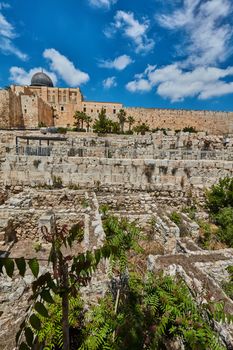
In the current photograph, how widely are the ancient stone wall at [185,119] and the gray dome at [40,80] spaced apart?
22.8m

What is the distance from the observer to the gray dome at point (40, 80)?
53.5 m

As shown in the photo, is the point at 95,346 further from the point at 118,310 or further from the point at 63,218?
the point at 63,218

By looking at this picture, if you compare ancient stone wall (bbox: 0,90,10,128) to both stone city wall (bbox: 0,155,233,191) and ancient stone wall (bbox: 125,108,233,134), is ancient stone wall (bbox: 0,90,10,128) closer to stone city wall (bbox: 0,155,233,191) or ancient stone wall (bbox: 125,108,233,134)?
ancient stone wall (bbox: 125,108,233,134)

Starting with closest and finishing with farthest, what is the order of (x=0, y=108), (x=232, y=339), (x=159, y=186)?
1. (x=232, y=339)
2. (x=159, y=186)
3. (x=0, y=108)


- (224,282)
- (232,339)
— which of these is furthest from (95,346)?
(224,282)

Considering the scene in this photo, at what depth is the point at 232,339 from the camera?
2695 mm

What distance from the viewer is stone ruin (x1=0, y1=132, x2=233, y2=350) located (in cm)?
389

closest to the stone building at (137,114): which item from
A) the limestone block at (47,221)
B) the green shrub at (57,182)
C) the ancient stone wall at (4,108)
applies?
the ancient stone wall at (4,108)

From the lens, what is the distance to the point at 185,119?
51406 millimetres

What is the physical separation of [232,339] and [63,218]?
218 inches

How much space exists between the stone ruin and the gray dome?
50.3 m

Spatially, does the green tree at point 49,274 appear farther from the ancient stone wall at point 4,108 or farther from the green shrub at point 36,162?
the ancient stone wall at point 4,108

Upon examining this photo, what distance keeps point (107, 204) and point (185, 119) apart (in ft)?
160

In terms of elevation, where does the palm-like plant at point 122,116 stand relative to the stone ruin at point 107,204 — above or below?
above
